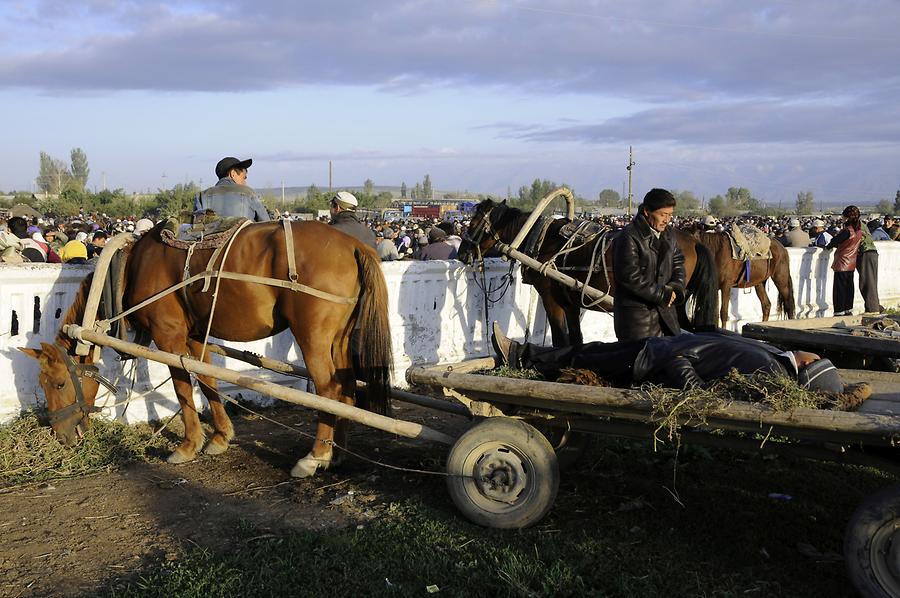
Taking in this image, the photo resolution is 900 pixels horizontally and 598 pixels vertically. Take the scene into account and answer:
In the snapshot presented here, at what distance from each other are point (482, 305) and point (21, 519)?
5752 millimetres

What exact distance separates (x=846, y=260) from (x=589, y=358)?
10813 mm

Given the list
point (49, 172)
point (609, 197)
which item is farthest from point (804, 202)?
point (49, 172)

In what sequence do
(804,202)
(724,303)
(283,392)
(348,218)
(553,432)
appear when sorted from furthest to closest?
(804,202)
(724,303)
(348,218)
(283,392)
(553,432)

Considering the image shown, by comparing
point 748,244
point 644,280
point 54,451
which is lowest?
point 54,451

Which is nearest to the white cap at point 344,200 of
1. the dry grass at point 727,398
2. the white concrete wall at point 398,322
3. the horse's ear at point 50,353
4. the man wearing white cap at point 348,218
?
the man wearing white cap at point 348,218

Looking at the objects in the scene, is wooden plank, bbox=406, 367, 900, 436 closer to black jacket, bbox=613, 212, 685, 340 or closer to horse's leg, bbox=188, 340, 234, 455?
black jacket, bbox=613, 212, 685, 340

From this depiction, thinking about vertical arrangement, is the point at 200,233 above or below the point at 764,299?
above

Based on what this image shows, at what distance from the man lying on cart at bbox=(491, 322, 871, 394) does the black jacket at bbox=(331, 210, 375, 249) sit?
12.5 ft

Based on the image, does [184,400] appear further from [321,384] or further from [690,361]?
[690,361]

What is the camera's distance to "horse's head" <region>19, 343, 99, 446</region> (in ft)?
19.4

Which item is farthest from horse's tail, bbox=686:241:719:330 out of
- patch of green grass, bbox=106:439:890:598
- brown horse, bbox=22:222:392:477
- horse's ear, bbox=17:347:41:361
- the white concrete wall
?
horse's ear, bbox=17:347:41:361

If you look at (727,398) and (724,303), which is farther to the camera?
(724,303)

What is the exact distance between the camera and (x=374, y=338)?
5.70 m

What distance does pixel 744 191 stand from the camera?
396ft
